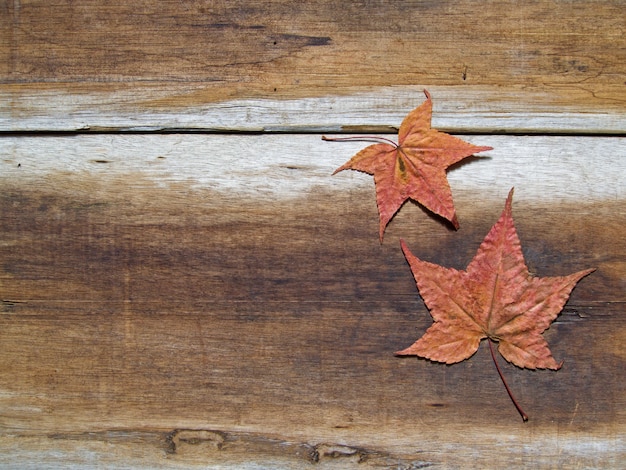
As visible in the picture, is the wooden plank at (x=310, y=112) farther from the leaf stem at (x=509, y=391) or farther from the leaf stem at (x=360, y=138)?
the leaf stem at (x=509, y=391)

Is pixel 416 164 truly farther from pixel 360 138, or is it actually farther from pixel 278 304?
pixel 278 304

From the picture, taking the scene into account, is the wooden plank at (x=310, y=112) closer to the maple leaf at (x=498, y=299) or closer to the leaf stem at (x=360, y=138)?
the leaf stem at (x=360, y=138)

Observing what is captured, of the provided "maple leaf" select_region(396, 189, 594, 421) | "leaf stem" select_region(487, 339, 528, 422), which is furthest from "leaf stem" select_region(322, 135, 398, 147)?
"leaf stem" select_region(487, 339, 528, 422)

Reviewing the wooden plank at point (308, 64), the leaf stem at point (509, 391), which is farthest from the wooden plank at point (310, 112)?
the leaf stem at point (509, 391)

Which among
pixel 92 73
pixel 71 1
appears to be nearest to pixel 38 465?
pixel 92 73

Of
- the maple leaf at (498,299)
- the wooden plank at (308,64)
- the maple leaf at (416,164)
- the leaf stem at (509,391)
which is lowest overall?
the leaf stem at (509,391)

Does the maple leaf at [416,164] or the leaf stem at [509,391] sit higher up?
the maple leaf at [416,164]


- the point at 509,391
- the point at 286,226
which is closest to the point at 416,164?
the point at 286,226

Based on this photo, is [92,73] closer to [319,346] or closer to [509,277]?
[319,346]
